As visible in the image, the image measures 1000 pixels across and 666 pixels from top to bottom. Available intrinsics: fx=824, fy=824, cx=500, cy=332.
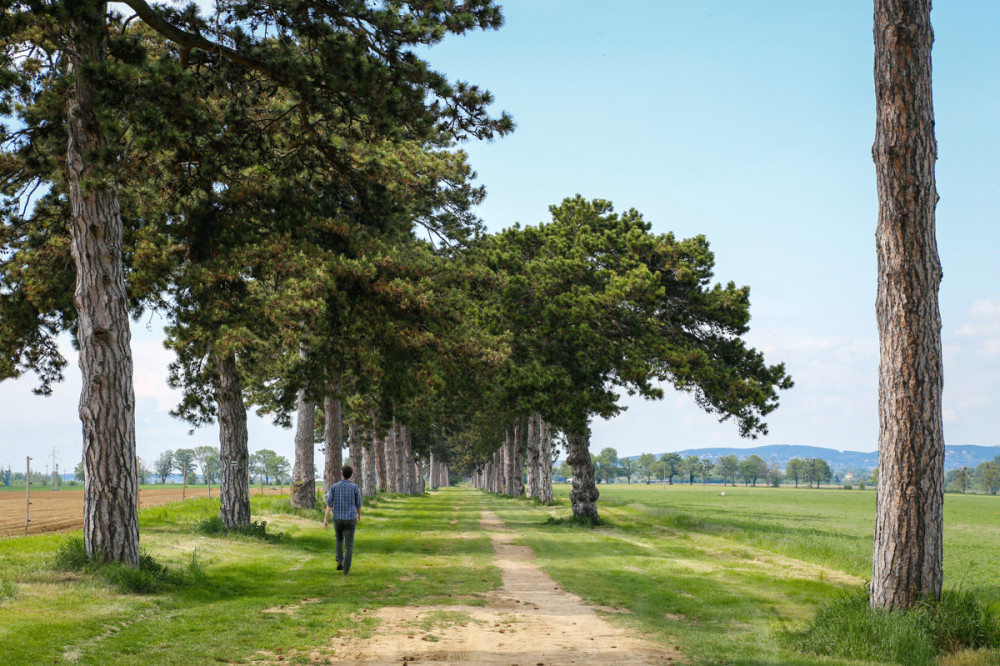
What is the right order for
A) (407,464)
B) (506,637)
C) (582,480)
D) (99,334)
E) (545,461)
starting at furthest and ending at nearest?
(407,464) → (545,461) → (582,480) → (99,334) → (506,637)

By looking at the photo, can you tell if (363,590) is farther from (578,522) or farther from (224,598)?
(578,522)

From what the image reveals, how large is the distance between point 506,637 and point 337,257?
12.8m

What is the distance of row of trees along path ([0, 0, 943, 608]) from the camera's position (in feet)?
32.4

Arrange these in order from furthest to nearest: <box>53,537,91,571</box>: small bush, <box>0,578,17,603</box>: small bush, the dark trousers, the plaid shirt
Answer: the plaid shirt
the dark trousers
<box>53,537,91,571</box>: small bush
<box>0,578,17,603</box>: small bush

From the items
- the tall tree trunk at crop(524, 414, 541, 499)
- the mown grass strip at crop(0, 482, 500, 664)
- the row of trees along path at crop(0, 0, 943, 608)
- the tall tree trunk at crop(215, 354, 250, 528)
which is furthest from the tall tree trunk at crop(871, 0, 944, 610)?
the tall tree trunk at crop(524, 414, 541, 499)

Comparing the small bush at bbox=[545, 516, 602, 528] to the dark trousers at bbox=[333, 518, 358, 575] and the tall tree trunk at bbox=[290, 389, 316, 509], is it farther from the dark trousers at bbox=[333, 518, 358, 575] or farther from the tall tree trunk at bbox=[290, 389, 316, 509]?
the dark trousers at bbox=[333, 518, 358, 575]

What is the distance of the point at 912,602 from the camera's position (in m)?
9.20

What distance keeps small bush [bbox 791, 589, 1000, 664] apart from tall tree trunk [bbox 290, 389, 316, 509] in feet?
79.9

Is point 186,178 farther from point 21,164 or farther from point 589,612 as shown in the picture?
point 589,612

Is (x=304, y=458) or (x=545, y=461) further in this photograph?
(x=545, y=461)

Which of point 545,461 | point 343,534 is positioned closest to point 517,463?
point 545,461

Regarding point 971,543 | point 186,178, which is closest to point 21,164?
point 186,178

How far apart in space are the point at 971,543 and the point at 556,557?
77.0ft

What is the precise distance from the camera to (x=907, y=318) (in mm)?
9633
